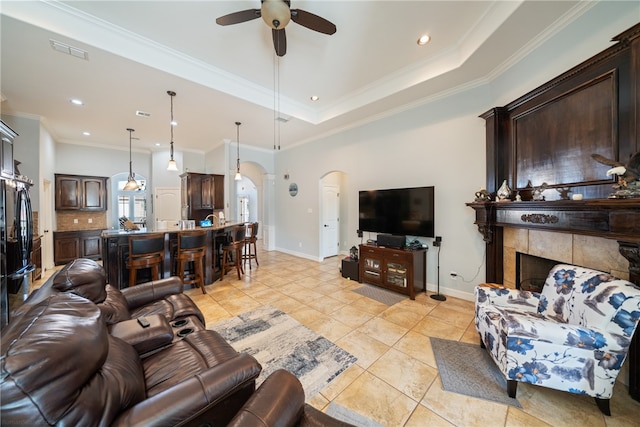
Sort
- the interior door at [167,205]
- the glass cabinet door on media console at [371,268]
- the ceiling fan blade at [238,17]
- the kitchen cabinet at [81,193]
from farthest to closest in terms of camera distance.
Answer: the interior door at [167,205]
the kitchen cabinet at [81,193]
the glass cabinet door on media console at [371,268]
the ceiling fan blade at [238,17]

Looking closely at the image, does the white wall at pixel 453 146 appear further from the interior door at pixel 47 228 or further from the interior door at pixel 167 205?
the interior door at pixel 47 228

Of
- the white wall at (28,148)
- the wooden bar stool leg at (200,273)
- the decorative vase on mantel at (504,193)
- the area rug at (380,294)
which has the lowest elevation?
the area rug at (380,294)

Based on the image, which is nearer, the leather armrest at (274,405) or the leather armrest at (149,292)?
the leather armrest at (274,405)

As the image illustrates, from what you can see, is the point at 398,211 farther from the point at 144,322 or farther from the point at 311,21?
the point at 144,322

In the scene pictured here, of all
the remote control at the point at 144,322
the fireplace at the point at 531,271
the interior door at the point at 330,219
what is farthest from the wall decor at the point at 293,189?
the remote control at the point at 144,322

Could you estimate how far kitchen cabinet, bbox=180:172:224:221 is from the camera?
6270mm

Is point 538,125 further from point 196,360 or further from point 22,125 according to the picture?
point 22,125

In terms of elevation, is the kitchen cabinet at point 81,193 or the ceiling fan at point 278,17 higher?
the ceiling fan at point 278,17

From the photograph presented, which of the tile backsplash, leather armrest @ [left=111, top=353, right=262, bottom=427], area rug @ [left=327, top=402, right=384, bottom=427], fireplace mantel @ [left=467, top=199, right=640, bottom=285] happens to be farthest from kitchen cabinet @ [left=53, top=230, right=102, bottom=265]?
fireplace mantel @ [left=467, top=199, right=640, bottom=285]

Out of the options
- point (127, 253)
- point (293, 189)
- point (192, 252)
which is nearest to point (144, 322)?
point (192, 252)

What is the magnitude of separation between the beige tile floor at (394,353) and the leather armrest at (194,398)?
2.93 feet

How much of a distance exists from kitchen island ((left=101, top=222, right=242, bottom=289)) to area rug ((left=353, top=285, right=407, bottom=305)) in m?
2.73

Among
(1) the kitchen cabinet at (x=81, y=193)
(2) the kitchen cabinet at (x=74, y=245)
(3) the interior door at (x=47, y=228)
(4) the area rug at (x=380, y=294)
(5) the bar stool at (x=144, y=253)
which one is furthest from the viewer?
(1) the kitchen cabinet at (x=81, y=193)

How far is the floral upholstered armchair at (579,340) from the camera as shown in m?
1.53
